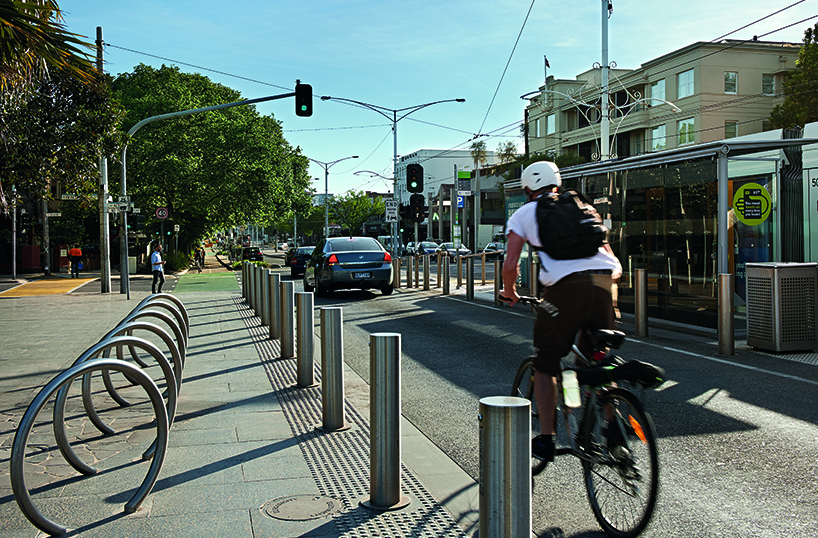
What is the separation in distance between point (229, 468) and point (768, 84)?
49360 millimetres

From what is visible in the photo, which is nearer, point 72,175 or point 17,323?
point 72,175

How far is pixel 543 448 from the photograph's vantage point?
3904 mm

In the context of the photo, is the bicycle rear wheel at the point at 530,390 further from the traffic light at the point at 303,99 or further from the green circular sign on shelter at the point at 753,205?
the traffic light at the point at 303,99

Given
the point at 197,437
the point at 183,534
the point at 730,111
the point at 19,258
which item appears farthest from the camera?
the point at 730,111

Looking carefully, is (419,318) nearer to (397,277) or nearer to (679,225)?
(679,225)

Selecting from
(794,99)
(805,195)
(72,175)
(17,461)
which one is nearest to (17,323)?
(72,175)

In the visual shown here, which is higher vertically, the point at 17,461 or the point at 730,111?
the point at 730,111

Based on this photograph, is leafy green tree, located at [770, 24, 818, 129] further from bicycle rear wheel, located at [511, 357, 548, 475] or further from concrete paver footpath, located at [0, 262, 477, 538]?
bicycle rear wheel, located at [511, 357, 548, 475]

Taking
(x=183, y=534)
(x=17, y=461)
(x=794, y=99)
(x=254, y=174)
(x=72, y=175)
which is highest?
(x=794, y=99)

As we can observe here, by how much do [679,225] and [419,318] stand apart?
494cm

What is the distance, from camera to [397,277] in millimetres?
24328

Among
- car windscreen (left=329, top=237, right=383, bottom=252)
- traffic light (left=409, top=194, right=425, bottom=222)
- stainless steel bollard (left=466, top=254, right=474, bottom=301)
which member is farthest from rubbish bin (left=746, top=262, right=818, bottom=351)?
traffic light (left=409, top=194, right=425, bottom=222)

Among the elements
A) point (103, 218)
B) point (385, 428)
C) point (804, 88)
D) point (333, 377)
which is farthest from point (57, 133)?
point (804, 88)

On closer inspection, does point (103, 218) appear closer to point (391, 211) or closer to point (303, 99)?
point (303, 99)
